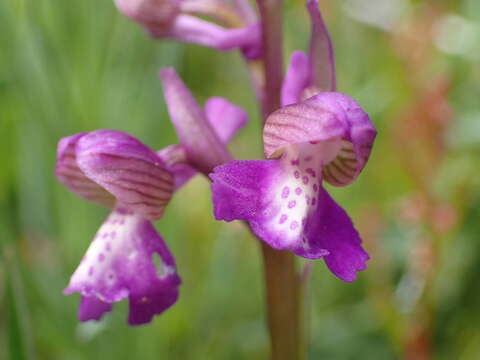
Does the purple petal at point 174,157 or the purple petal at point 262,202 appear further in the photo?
the purple petal at point 174,157

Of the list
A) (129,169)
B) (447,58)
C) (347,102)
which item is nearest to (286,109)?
(347,102)

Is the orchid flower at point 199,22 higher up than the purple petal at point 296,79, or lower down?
higher up

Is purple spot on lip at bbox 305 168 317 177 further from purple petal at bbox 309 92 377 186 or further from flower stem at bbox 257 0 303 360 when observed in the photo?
flower stem at bbox 257 0 303 360

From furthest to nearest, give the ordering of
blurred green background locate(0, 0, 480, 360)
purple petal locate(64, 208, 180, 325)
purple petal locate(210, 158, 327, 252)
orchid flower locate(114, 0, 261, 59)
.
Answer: blurred green background locate(0, 0, 480, 360)
orchid flower locate(114, 0, 261, 59)
purple petal locate(64, 208, 180, 325)
purple petal locate(210, 158, 327, 252)

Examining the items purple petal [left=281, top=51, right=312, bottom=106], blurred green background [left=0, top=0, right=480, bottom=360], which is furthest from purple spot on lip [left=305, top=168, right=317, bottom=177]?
blurred green background [left=0, top=0, right=480, bottom=360]

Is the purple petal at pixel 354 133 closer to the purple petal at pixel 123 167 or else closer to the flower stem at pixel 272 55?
the flower stem at pixel 272 55

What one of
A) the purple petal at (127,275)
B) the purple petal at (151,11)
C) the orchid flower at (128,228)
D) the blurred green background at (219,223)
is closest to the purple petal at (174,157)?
the orchid flower at (128,228)

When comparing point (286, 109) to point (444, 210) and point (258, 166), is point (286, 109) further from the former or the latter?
point (444, 210)
